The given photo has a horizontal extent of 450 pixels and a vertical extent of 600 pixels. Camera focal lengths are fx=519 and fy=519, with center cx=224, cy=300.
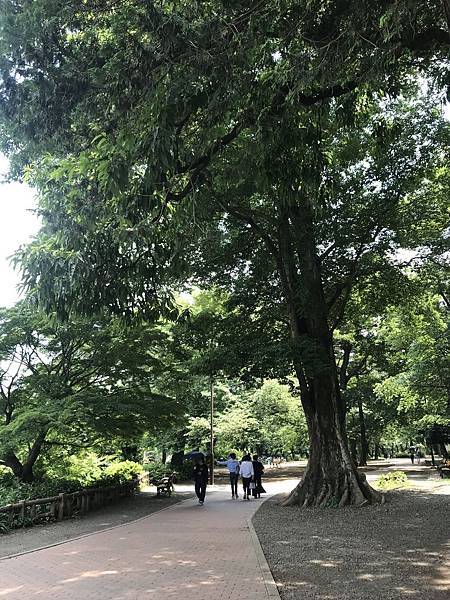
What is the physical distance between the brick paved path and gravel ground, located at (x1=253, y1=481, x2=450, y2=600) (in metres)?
0.51

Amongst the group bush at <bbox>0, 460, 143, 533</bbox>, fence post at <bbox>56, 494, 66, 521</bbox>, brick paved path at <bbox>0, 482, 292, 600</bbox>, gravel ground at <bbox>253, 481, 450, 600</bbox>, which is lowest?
gravel ground at <bbox>253, 481, 450, 600</bbox>

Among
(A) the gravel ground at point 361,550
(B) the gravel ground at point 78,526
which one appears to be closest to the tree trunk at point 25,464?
(B) the gravel ground at point 78,526

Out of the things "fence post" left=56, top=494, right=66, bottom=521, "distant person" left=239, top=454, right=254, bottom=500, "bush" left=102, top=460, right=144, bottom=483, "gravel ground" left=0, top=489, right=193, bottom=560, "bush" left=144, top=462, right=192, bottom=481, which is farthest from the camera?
"bush" left=144, top=462, right=192, bottom=481

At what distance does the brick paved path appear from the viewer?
6051 millimetres

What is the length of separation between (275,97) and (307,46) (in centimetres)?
92

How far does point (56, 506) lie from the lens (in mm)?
13875

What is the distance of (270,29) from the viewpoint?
6.19 meters

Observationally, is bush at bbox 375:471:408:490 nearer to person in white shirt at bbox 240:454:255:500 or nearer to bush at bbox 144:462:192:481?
person in white shirt at bbox 240:454:255:500

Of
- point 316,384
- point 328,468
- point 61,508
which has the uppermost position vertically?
point 316,384

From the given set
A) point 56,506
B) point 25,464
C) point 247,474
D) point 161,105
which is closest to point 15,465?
point 25,464

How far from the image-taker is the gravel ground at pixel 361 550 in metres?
5.88

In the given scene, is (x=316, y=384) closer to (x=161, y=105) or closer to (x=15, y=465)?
(x=15, y=465)

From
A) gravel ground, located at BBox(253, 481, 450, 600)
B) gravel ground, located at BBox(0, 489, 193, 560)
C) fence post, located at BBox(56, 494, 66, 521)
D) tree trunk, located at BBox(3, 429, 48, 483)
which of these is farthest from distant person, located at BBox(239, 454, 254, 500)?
tree trunk, located at BBox(3, 429, 48, 483)

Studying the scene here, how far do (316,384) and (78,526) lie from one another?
23.7ft
